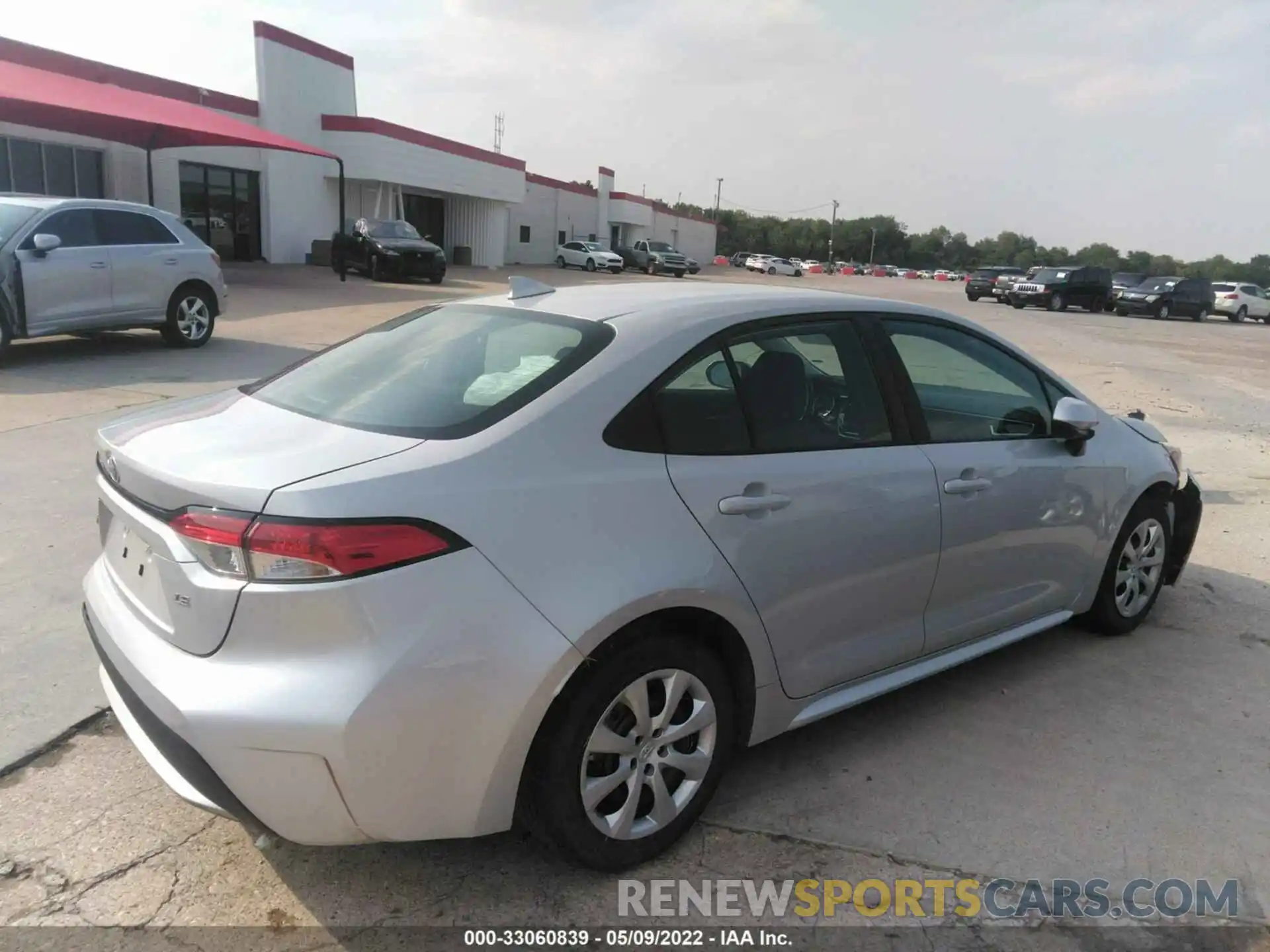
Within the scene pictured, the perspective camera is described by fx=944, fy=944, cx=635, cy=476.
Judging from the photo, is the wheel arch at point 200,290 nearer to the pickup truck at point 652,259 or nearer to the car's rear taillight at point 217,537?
the car's rear taillight at point 217,537

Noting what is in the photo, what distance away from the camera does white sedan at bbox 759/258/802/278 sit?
2603 inches

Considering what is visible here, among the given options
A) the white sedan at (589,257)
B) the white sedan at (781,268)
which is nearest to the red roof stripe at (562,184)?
the white sedan at (589,257)

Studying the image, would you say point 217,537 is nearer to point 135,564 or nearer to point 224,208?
point 135,564

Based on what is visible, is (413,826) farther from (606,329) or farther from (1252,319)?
(1252,319)

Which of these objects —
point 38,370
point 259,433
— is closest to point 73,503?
point 259,433

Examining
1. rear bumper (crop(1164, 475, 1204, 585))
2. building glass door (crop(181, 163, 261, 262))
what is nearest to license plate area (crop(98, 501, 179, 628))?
rear bumper (crop(1164, 475, 1204, 585))

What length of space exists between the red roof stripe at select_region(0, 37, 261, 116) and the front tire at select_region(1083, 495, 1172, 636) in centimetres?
2488

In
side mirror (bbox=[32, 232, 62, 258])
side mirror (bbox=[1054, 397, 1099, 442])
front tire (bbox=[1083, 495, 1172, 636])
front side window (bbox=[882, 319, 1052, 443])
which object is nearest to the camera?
front side window (bbox=[882, 319, 1052, 443])

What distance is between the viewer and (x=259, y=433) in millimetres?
2547

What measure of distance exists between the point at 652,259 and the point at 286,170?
20421 mm

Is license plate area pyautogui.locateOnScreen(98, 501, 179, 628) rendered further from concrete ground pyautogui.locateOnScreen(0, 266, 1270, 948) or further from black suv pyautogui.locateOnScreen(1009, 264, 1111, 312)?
black suv pyautogui.locateOnScreen(1009, 264, 1111, 312)

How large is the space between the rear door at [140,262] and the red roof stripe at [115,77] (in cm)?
1429

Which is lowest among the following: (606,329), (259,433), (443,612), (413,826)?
(413,826)

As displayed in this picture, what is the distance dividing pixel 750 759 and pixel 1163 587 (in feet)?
10.3
